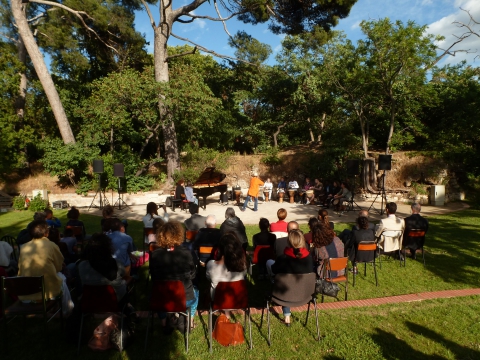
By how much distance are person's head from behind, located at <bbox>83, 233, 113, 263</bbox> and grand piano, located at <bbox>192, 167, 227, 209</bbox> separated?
28.9 ft

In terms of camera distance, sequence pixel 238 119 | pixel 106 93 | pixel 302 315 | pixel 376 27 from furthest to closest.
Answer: pixel 238 119 < pixel 106 93 < pixel 376 27 < pixel 302 315

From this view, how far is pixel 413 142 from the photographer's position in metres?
15.8

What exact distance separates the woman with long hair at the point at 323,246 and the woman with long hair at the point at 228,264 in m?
1.22

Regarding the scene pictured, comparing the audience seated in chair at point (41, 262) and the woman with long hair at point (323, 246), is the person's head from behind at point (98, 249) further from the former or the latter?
the woman with long hair at point (323, 246)

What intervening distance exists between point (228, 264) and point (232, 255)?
10 cm

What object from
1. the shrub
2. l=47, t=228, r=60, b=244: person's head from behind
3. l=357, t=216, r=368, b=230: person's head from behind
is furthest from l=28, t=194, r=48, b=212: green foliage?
l=357, t=216, r=368, b=230: person's head from behind

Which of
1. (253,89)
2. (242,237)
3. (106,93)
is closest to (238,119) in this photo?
(253,89)

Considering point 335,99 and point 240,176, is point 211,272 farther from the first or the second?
point 335,99

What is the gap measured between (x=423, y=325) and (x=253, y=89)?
62.6 feet

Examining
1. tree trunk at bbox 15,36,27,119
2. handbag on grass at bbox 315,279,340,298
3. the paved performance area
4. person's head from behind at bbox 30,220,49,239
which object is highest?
tree trunk at bbox 15,36,27,119

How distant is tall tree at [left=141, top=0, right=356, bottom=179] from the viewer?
1366 cm

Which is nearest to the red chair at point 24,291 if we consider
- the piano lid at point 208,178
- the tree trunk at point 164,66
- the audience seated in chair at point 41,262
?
the audience seated in chair at point 41,262

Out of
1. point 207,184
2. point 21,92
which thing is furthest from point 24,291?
point 21,92

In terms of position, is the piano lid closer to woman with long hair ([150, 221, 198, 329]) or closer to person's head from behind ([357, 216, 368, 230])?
person's head from behind ([357, 216, 368, 230])
